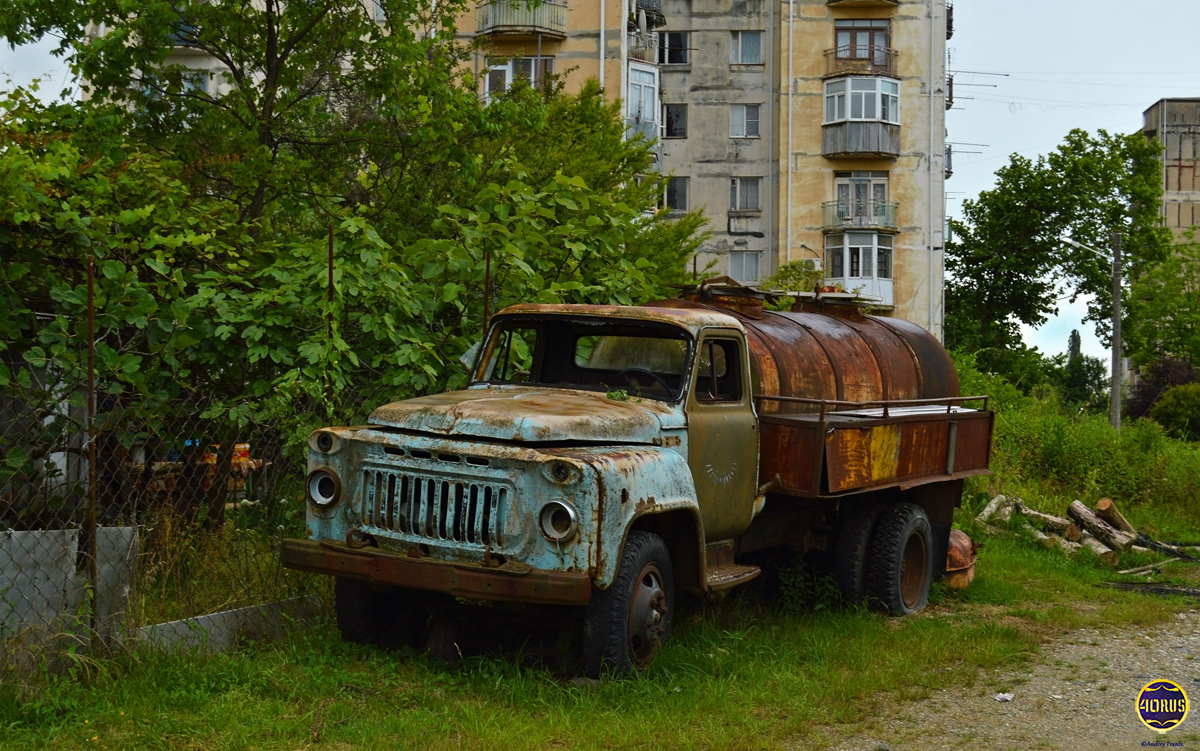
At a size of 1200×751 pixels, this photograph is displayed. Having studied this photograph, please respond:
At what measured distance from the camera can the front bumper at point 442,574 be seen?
20.3 ft

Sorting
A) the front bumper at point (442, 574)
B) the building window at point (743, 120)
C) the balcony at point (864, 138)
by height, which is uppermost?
the building window at point (743, 120)

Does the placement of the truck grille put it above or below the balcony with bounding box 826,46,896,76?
below

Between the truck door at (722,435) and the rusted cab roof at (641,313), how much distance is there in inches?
3.4

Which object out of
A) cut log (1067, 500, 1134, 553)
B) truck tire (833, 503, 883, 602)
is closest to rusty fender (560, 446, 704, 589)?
truck tire (833, 503, 883, 602)

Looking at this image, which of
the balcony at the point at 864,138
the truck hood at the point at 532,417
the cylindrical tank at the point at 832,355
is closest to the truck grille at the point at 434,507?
the truck hood at the point at 532,417

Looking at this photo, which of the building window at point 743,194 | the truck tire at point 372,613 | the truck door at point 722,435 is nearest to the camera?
the truck tire at point 372,613

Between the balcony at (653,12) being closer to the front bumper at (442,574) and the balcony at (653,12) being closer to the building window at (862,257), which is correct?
the building window at (862,257)

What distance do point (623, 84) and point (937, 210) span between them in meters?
11.9

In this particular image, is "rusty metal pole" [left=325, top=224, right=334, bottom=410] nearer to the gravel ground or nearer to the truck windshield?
the truck windshield

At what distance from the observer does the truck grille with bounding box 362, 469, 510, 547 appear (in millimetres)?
6434

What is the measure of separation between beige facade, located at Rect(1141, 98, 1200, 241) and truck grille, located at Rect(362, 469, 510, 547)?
61.9m

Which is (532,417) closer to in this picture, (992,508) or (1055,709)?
(1055,709)

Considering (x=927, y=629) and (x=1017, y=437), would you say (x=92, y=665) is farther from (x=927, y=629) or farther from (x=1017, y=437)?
(x=1017, y=437)

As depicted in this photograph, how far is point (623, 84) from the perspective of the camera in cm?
3372
